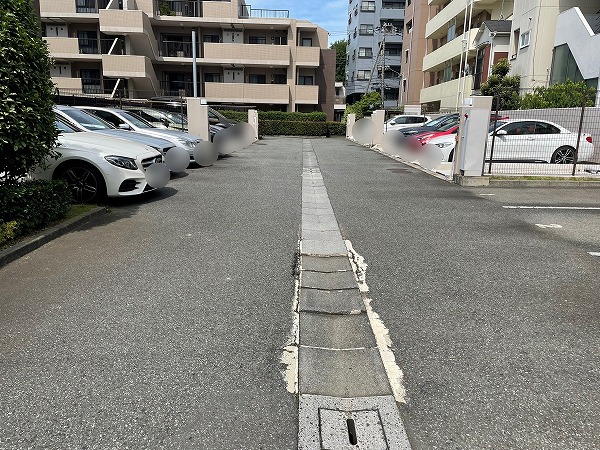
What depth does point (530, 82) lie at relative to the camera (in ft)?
69.4

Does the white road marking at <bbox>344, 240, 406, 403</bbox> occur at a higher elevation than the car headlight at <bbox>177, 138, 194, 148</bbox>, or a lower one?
lower

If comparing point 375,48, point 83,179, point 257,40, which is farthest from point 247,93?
point 375,48

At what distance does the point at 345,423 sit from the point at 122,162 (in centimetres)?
608

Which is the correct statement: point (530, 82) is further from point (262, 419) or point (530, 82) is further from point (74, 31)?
point (74, 31)

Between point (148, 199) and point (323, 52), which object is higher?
point (323, 52)

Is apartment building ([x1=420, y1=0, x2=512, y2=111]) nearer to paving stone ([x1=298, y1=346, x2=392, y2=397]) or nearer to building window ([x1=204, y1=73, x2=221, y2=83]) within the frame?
building window ([x1=204, y1=73, x2=221, y2=83])

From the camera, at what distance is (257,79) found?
116 ft

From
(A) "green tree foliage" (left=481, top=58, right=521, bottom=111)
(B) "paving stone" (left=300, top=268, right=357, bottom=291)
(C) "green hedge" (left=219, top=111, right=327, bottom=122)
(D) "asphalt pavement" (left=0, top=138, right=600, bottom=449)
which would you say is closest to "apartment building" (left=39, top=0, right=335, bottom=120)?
(C) "green hedge" (left=219, top=111, right=327, bottom=122)


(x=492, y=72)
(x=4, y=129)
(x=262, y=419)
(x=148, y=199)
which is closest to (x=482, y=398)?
(x=262, y=419)

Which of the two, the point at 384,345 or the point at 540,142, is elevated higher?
the point at 540,142

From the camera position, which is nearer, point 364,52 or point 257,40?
point 257,40

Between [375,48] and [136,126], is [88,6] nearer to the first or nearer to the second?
[136,126]

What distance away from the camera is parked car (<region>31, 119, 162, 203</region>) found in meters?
7.03

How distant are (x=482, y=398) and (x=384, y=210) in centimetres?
531
